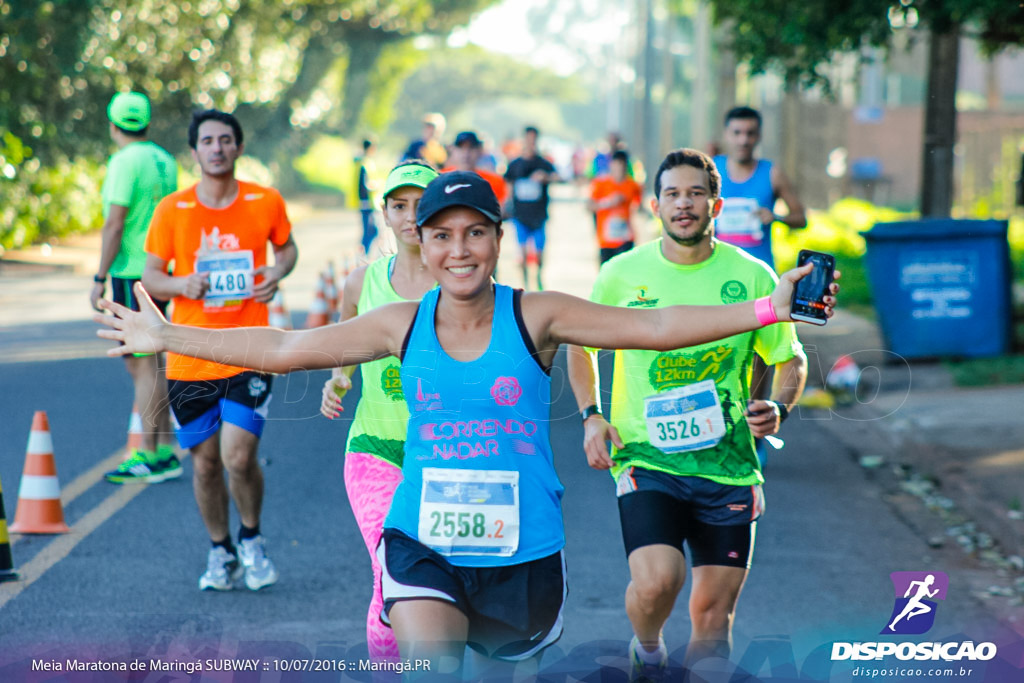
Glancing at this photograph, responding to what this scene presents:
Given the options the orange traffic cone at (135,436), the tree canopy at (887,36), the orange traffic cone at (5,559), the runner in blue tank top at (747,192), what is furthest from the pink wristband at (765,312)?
the tree canopy at (887,36)

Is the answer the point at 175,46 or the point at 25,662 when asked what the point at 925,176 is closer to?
the point at 25,662

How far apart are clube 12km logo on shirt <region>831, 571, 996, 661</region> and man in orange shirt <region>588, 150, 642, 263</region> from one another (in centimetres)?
908

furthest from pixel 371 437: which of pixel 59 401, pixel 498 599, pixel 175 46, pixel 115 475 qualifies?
pixel 175 46

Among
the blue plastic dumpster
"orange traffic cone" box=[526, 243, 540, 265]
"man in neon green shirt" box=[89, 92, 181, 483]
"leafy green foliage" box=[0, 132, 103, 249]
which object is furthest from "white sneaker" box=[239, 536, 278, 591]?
"leafy green foliage" box=[0, 132, 103, 249]

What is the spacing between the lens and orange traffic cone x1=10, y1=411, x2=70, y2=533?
23.1ft

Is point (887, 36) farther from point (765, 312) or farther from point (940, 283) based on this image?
point (765, 312)

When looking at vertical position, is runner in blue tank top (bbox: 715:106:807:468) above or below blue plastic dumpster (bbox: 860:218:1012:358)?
above

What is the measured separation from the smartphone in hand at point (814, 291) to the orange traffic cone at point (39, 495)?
4.67 m

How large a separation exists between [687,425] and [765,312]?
0.96m

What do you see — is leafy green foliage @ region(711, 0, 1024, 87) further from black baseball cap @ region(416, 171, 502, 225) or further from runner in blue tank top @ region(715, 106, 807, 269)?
black baseball cap @ region(416, 171, 502, 225)

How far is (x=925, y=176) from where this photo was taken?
532 inches

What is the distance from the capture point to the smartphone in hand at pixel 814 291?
3.56 m

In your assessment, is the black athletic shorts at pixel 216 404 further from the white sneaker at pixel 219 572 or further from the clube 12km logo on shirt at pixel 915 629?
the clube 12km logo on shirt at pixel 915 629

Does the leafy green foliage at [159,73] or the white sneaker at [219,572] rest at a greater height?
the leafy green foliage at [159,73]
